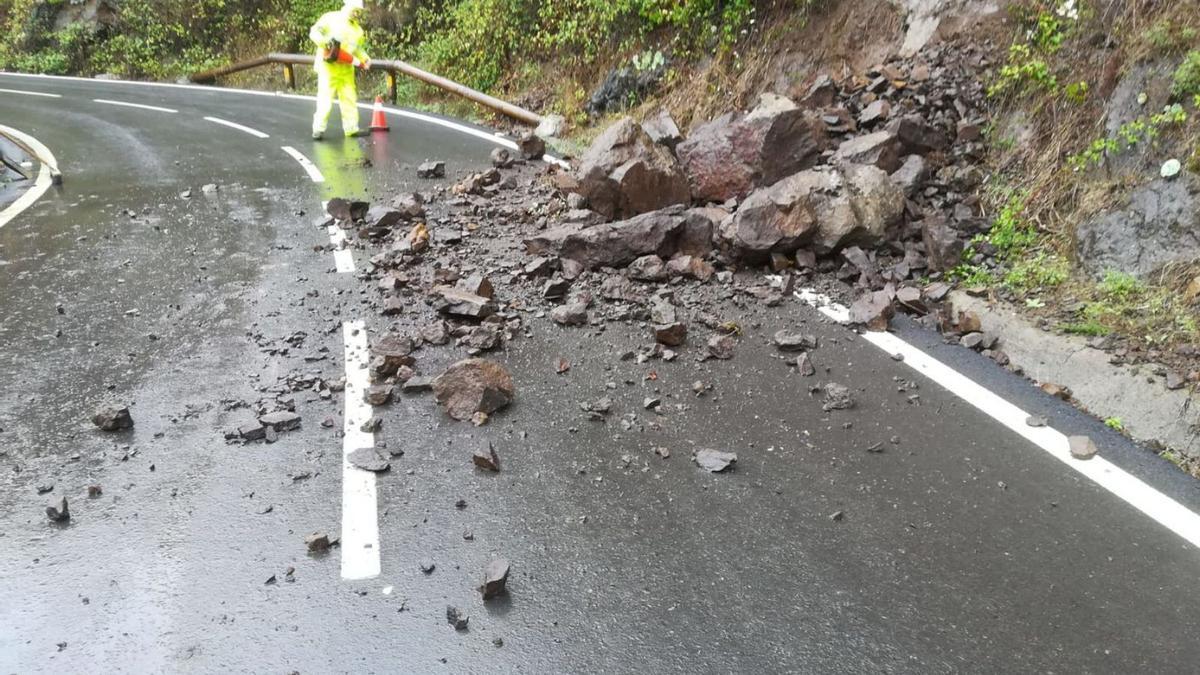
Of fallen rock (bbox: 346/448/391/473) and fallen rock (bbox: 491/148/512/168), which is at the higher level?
fallen rock (bbox: 491/148/512/168)

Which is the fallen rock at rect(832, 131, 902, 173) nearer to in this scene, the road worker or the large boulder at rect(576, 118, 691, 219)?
the large boulder at rect(576, 118, 691, 219)

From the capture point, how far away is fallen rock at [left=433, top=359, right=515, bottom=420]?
4379 millimetres

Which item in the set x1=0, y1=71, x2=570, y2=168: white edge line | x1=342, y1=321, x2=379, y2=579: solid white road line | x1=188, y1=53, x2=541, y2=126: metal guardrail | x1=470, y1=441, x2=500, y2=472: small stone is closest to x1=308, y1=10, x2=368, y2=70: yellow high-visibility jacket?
x1=0, y1=71, x2=570, y2=168: white edge line

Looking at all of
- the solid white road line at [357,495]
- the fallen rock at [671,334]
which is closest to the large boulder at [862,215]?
the fallen rock at [671,334]

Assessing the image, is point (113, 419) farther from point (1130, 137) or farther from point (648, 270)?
point (1130, 137)

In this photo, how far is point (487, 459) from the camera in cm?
388

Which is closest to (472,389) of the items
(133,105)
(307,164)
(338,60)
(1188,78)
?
(1188,78)

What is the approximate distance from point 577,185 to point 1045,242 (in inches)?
165

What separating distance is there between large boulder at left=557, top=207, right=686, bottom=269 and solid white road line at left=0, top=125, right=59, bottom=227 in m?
6.01

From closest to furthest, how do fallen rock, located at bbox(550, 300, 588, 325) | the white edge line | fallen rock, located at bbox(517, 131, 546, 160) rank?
1. fallen rock, located at bbox(550, 300, 588, 325)
2. fallen rock, located at bbox(517, 131, 546, 160)
3. the white edge line

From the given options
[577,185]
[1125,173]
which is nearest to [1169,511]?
[1125,173]

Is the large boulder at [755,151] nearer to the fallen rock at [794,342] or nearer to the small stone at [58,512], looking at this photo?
the fallen rock at [794,342]

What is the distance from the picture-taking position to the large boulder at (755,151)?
7.32 m

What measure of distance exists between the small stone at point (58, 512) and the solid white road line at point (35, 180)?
5.78 meters
